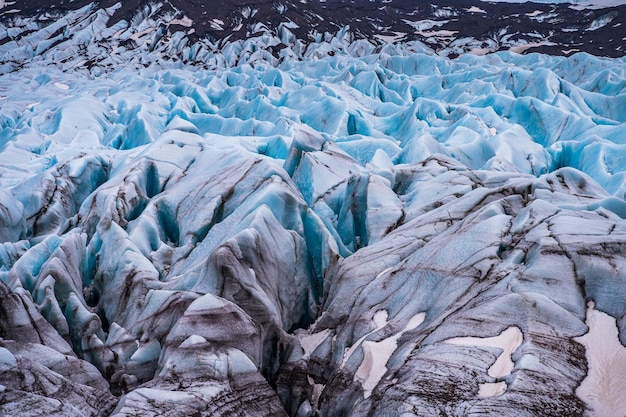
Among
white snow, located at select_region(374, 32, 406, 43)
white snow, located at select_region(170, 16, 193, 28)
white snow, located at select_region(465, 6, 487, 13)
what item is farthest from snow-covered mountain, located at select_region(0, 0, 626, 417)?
white snow, located at select_region(465, 6, 487, 13)

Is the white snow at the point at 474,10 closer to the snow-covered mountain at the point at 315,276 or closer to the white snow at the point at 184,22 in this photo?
the white snow at the point at 184,22

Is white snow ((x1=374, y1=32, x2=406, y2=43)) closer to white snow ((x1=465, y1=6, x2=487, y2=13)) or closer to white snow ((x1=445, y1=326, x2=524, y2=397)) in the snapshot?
white snow ((x1=465, y1=6, x2=487, y2=13))

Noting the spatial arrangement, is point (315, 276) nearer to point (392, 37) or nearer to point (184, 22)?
point (184, 22)

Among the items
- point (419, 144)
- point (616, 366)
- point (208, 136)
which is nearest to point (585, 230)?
point (616, 366)

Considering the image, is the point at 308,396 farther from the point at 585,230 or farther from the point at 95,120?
the point at 95,120

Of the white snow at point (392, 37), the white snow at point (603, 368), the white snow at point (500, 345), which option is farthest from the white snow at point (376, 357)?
the white snow at point (392, 37)

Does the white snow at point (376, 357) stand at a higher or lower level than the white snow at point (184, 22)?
lower

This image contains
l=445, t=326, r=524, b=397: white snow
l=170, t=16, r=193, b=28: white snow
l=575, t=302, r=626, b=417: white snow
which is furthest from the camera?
l=170, t=16, r=193, b=28: white snow
